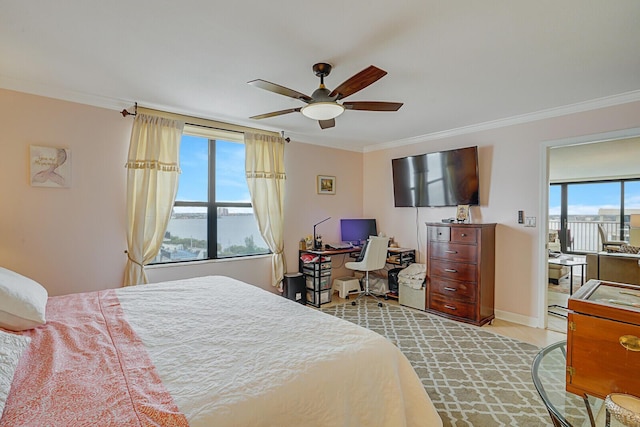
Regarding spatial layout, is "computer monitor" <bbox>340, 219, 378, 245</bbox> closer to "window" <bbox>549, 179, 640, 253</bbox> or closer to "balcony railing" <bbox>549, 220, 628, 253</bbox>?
"window" <bbox>549, 179, 640, 253</bbox>

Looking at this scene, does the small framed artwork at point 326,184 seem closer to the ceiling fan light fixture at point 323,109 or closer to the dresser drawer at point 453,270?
the dresser drawer at point 453,270

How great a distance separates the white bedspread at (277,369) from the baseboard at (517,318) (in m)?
2.87

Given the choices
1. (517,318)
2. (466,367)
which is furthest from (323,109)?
(517,318)

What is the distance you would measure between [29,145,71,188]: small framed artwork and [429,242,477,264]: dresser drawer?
4.09m

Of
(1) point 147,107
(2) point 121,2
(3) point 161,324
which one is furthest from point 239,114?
(3) point 161,324

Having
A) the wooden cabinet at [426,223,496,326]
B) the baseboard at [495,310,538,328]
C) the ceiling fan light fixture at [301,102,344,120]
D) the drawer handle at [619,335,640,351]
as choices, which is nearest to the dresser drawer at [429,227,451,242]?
the wooden cabinet at [426,223,496,326]

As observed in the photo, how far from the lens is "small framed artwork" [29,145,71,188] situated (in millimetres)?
2793

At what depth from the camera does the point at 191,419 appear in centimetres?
93

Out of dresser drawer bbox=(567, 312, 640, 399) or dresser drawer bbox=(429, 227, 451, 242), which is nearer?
dresser drawer bbox=(567, 312, 640, 399)

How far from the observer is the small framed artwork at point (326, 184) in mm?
4875

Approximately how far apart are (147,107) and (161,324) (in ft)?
8.26

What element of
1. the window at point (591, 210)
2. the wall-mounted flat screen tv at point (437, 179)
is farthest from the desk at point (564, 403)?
the window at point (591, 210)

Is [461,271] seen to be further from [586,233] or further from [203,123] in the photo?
[586,233]

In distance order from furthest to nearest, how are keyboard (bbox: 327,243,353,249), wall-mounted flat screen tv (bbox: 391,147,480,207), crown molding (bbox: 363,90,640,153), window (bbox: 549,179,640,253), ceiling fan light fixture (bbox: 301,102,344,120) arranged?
window (bbox: 549,179,640,253) < keyboard (bbox: 327,243,353,249) < wall-mounted flat screen tv (bbox: 391,147,480,207) < crown molding (bbox: 363,90,640,153) < ceiling fan light fixture (bbox: 301,102,344,120)
